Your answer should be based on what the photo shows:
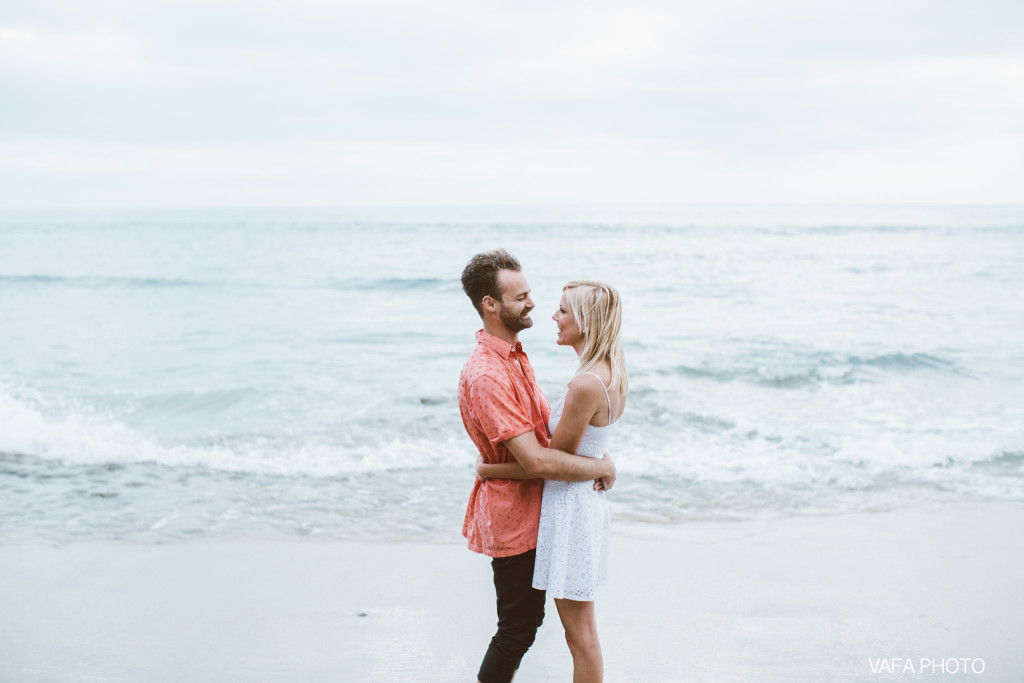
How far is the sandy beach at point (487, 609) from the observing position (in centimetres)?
385

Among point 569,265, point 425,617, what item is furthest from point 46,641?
point 569,265

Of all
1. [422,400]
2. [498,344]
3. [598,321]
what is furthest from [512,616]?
[422,400]

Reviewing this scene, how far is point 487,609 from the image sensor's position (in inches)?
179

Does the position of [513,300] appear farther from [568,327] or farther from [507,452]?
[507,452]

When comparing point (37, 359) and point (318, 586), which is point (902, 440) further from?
point (37, 359)

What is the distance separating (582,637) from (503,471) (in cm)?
73

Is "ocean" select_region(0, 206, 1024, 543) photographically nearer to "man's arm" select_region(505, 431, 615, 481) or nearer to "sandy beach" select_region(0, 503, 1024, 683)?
"sandy beach" select_region(0, 503, 1024, 683)

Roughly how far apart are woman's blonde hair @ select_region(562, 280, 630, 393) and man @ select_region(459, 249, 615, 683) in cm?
20

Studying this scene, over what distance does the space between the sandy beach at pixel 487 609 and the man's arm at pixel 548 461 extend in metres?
1.45

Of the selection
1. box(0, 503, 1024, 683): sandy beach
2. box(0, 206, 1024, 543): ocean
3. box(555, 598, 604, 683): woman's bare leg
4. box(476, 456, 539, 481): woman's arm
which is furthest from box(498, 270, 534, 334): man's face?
box(0, 206, 1024, 543): ocean

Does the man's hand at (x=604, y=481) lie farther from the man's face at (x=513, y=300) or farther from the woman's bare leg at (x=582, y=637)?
the man's face at (x=513, y=300)

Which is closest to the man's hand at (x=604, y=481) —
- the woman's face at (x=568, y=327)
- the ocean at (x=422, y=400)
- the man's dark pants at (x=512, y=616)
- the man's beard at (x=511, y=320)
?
the man's dark pants at (x=512, y=616)

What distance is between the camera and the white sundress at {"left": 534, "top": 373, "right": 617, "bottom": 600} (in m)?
2.87

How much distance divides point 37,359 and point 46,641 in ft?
40.3
